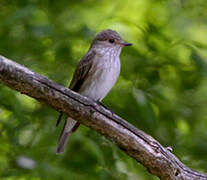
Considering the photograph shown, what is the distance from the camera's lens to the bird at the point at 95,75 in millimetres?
4766

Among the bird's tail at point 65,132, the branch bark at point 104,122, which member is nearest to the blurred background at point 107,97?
the bird's tail at point 65,132

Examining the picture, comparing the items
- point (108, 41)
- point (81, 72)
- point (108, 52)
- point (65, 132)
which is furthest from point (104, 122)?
point (108, 41)

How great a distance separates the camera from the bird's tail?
4.64 metres

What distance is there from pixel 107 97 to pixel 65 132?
1.81 ft

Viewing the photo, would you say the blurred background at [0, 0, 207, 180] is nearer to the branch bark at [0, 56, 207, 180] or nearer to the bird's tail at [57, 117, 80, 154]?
the bird's tail at [57, 117, 80, 154]

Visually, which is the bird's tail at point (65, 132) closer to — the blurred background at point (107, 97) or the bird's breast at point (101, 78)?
the blurred background at point (107, 97)

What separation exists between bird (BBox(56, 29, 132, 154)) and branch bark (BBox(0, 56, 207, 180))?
3.29ft

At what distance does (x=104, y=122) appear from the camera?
3.74 meters

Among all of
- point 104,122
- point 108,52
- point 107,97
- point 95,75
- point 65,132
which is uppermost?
point 108,52

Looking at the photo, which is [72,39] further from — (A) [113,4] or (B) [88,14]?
(A) [113,4]

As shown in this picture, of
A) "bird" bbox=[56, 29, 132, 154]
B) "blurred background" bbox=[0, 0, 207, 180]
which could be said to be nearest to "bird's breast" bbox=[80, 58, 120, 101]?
"bird" bbox=[56, 29, 132, 154]

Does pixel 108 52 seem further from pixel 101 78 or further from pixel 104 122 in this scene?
pixel 104 122

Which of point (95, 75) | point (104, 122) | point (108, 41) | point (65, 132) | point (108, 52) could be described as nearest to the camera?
point (104, 122)

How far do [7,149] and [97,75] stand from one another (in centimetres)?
115
